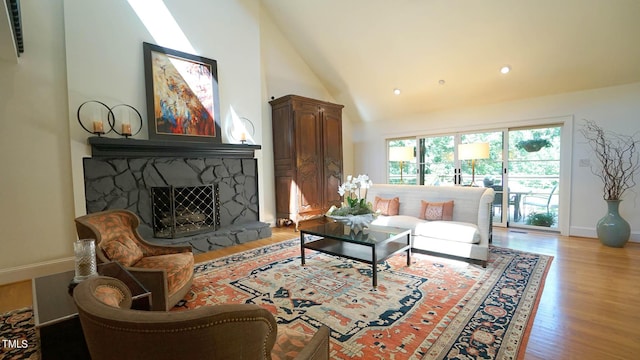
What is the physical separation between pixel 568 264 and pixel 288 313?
3.24 m

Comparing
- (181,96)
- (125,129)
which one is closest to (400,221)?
(181,96)

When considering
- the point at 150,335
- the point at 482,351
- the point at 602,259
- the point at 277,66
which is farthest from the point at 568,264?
the point at 277,66

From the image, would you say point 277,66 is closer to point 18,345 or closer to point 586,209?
point 18,345

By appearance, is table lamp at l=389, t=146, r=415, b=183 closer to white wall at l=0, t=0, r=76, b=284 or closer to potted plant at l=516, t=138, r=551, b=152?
potted plant at l=516, t=138, r=551, b=152

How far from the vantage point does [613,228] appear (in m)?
3.82

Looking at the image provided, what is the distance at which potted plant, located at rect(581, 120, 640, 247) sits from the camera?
3830 mm

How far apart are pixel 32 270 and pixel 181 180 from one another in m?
1.80

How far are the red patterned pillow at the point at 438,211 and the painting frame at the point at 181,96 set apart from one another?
3.23 m

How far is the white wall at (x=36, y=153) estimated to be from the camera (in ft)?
9.80

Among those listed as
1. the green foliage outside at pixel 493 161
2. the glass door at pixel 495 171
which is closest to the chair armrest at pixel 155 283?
the glass door at pixel 495 171

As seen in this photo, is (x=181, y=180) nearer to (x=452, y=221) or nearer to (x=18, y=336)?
(x=18, y=336)

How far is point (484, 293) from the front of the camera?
254cm

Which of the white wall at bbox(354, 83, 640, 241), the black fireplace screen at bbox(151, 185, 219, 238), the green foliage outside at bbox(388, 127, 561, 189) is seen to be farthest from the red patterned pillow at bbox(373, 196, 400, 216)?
the black fireplace screen at bbox(151, 185, 219, 238)

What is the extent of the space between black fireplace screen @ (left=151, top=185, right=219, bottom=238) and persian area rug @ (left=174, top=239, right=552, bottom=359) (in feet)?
2.97
